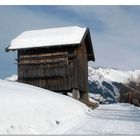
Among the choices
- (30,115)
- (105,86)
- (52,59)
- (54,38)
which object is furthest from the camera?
(105,86)

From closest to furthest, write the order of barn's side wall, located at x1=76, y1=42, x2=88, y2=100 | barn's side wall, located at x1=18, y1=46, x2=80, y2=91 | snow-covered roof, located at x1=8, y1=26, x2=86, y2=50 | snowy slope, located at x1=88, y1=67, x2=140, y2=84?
snowy slope, located at x1=88, y1=67, x2=140, y2=84
snow-covered roof, located at x1=8, y1=26, x2=86, y2=50
barn's side wall, located at x1=18, y1=46, x2=80, y2=91
barn's side wall, located at x1=76, y1=42, x2=88, y2=100

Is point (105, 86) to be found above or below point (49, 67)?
below

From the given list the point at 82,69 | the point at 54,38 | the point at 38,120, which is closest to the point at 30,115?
the point at 38,120

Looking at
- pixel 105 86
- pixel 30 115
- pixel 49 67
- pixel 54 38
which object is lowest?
pixel 105 86

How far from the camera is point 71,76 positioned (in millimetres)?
24062

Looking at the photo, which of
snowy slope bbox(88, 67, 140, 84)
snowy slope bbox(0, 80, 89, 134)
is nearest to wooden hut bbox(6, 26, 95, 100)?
snowy slope bbox(88, 67, 140, 84)

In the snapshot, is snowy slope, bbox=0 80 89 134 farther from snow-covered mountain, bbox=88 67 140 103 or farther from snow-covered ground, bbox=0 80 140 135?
snow-covered mountain, bbox=88 67 140 103

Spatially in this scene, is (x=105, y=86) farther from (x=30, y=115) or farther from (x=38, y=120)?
(x=30, y=115)

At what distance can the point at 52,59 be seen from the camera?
2447 centimetres

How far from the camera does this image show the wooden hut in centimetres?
2338
